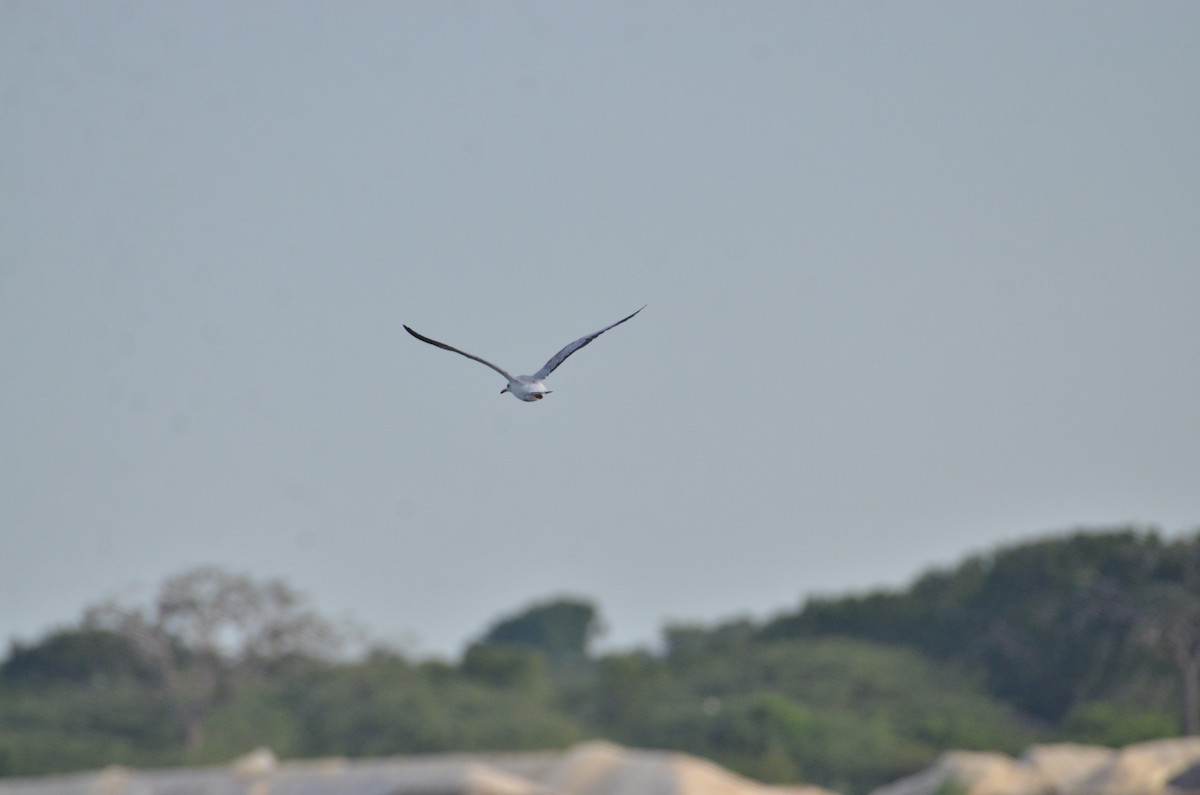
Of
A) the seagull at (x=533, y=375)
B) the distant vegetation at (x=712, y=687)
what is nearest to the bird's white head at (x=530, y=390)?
the seagull at (x=533, y=375)

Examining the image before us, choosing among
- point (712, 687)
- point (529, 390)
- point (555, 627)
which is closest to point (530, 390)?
point (529, 390)

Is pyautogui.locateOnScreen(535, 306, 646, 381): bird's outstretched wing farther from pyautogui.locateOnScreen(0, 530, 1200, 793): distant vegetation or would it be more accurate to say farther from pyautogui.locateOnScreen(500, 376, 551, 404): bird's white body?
pyautogui.locateOnScreen(0, 530, 1200, 793): distant vegetation

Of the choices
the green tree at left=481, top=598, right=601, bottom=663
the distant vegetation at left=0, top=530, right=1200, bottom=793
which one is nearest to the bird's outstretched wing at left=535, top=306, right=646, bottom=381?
the distant vegetation at left=0, top=530, right=1200, bottom=793

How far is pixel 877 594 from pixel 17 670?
35403 millimetres

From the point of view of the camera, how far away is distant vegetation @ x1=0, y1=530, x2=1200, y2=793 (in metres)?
59.8

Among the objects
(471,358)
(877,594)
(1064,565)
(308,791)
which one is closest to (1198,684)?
(1064,565)

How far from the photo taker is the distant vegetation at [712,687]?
59844 millimetres

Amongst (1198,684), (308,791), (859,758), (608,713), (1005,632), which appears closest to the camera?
(308,791)

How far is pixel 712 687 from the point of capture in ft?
226

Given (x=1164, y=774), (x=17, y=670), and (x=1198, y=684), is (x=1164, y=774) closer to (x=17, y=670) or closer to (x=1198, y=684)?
(x=1198, y=684)

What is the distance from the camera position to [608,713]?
222 ft

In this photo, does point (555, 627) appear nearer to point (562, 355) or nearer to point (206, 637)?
point (206, 637)

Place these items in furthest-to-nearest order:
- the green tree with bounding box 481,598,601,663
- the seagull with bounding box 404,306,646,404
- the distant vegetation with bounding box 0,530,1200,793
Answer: the green tree with bounding box 481,598,601,663 < the distant vegetation with bounding box 0,530,1200,793 < the seagull with bounding box 404,306,646,404

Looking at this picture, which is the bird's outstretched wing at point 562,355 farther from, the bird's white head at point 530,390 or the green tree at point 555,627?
the green tree at point 555,627
